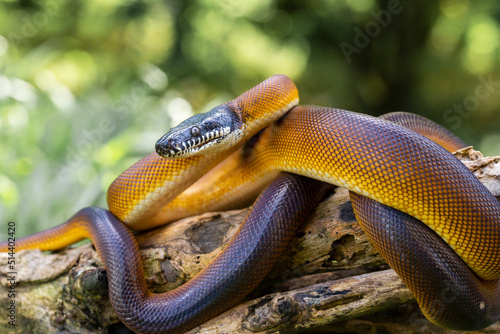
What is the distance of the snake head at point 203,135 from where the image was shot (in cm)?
291

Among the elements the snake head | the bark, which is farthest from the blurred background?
the snake head

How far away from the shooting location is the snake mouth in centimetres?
288

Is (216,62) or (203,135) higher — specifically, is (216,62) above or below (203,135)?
above

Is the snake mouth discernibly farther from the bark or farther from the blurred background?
the blurred background

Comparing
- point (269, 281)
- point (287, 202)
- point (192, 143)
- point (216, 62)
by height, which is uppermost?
point (216, 62)

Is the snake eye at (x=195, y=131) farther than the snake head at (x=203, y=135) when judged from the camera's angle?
Yes

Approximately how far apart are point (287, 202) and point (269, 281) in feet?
2.35

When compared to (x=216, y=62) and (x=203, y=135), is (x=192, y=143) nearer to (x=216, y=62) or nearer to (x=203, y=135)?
(x=203, y=135)

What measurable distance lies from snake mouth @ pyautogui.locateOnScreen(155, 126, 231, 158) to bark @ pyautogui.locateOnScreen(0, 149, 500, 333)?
68 cm

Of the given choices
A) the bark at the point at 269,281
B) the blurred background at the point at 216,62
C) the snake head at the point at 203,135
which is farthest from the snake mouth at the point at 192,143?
the blurred background at the point at 216,62

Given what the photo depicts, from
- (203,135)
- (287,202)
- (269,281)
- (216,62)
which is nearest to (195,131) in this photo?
(203,135)

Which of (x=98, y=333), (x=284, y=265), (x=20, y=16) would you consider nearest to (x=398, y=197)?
(x=284, y=265)

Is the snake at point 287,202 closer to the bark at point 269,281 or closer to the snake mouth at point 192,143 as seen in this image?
the snake mouth at point 192,143

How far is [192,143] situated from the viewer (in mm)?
3012
